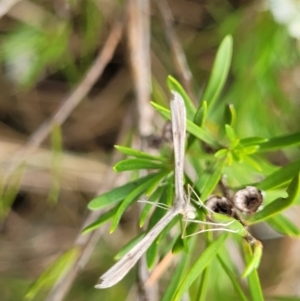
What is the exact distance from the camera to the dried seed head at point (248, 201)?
242 mm

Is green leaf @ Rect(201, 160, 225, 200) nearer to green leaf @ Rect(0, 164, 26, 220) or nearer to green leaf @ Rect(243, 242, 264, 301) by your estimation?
green leaf @ Rect(243, 242, 264, 301)

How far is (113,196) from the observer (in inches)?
11.4

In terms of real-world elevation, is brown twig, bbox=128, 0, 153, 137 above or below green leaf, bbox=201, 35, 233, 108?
below

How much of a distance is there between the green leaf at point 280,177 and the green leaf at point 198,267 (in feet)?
0.12

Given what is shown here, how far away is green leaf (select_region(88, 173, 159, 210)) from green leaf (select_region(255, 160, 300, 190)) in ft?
0.24

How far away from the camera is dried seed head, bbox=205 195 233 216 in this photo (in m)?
0.25

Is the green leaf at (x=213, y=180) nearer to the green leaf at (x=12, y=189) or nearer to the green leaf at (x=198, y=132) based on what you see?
the green leaf at (x=198, y=132)

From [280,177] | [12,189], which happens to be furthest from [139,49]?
[280,177]

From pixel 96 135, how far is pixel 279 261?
1.30 feet

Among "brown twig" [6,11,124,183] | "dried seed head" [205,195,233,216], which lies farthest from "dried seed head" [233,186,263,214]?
"brown twig" [6,11,124,183]

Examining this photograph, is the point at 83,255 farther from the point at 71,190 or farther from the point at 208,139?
the point at 71,190

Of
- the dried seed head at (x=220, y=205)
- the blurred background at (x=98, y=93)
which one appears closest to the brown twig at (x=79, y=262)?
the blurred background at (x=98, y=93)

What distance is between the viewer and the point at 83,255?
428 millimetres

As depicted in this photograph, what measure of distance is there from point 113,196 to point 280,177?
0.10m
